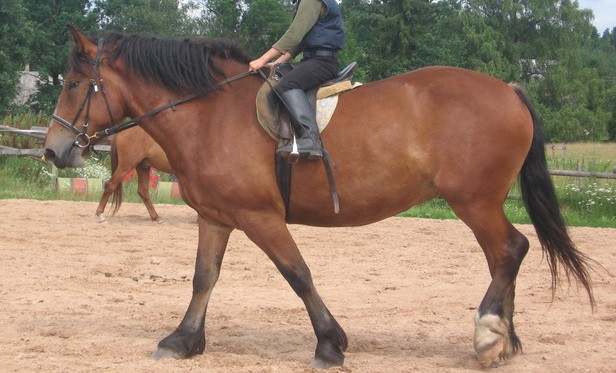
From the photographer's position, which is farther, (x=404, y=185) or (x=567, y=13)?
(x=567, y=13)

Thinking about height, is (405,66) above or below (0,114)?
above

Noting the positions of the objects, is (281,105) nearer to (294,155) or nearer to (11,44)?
(294,155)

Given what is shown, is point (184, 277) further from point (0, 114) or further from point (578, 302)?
point (0, 114)

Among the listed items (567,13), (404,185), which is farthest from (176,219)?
(567,13)

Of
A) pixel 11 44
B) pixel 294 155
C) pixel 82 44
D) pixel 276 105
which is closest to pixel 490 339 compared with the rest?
pixel 294 155

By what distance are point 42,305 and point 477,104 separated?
14.1 feet

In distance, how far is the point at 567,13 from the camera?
51062 mm

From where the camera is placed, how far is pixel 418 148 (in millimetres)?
5316

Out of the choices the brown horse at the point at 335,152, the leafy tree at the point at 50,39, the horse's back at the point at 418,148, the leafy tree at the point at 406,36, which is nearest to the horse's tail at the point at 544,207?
the brown horse at the point at 335,152

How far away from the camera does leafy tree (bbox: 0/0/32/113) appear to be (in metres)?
31.7

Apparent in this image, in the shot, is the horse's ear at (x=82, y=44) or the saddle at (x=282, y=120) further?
the horse's ear at (x=82, y=44)

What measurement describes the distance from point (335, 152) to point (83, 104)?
187 cm

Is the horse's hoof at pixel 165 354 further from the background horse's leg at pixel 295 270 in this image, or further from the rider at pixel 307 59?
the rider at pixel 307 59

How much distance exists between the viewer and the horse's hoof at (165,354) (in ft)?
18.1
